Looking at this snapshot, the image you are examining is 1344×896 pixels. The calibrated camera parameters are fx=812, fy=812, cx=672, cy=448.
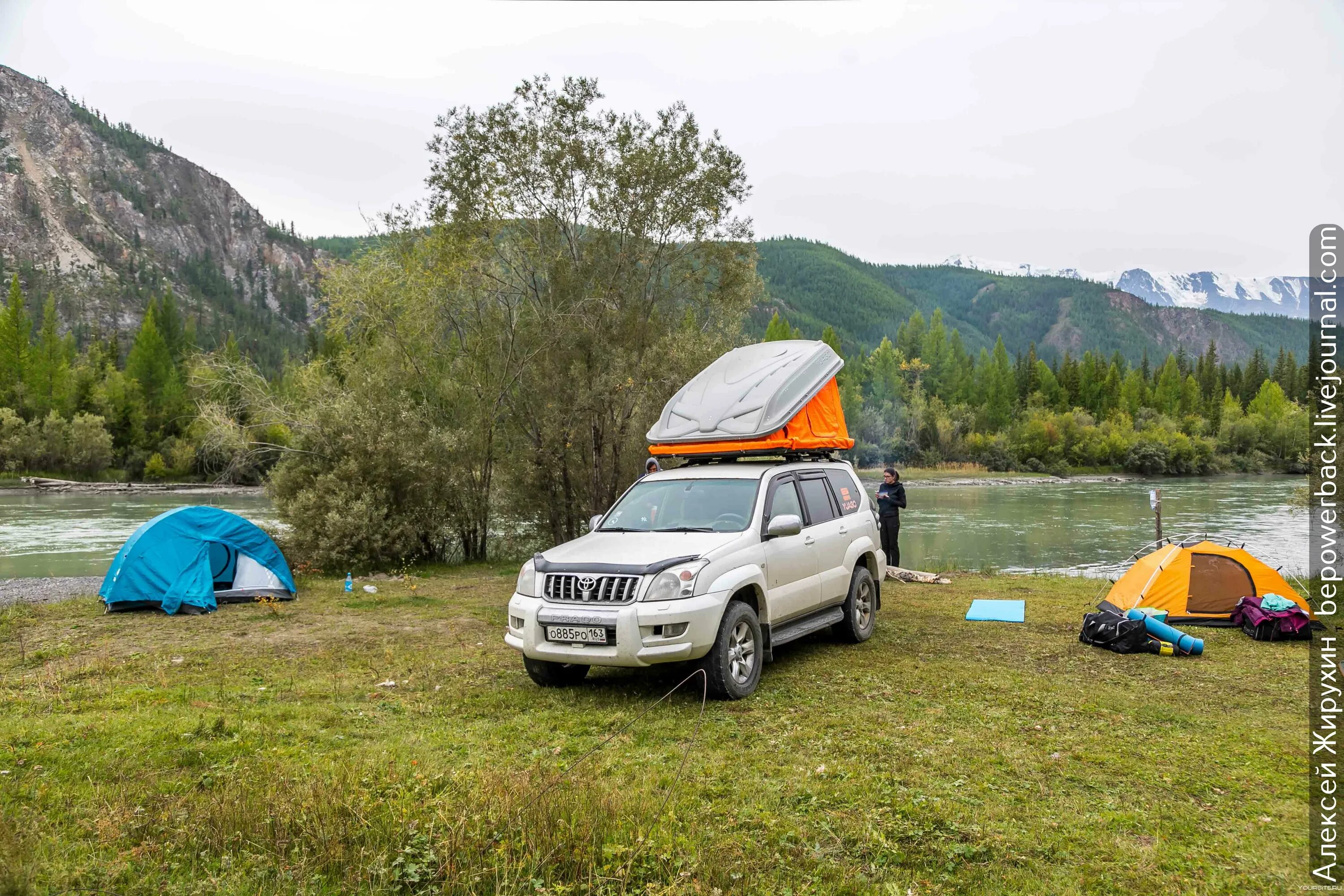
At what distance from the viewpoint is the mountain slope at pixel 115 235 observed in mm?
145375

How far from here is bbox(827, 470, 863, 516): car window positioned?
30.4 ft

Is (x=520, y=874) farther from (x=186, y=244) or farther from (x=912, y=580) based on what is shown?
(x=186, y=244)

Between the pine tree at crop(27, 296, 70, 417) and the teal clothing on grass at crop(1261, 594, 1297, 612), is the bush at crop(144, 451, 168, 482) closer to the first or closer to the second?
the pine tree at crop(27, 296, 70, 417)

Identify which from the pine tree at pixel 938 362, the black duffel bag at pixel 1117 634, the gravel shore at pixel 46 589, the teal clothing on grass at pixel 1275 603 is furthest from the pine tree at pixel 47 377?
the pine tree at pixel 938 362

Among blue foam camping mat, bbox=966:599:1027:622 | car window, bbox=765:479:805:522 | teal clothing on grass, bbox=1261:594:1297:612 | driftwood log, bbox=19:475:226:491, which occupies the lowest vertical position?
driftwood log, bbox=19:475:226:491

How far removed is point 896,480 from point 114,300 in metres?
168

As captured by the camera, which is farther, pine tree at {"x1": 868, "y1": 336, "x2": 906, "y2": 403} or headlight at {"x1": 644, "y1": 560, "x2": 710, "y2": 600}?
pine tree at {"x1": 868, "y1": 336, "x2": 906, "y2": 403}

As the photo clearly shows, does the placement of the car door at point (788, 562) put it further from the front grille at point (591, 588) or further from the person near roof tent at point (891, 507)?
the person near roof tent at point (891, 507)

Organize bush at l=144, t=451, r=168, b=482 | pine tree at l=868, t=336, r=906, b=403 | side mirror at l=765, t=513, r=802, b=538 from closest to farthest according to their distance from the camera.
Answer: side mirror at l=765, t=513, r=802, b=538, bush at l=144, t=451, r=168, b=482, pine tree at l=868, t=336, r=906, b=403

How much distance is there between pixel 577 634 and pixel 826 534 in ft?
10.5

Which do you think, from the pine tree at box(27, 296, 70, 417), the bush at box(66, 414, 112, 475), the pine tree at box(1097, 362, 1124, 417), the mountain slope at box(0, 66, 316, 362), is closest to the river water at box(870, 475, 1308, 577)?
the pine tree at box(1097, 362, 1124, 417)

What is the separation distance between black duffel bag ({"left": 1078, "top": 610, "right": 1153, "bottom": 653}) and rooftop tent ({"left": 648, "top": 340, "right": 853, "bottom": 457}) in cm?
335

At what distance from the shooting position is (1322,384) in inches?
386

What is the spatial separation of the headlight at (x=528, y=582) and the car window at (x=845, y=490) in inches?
149
